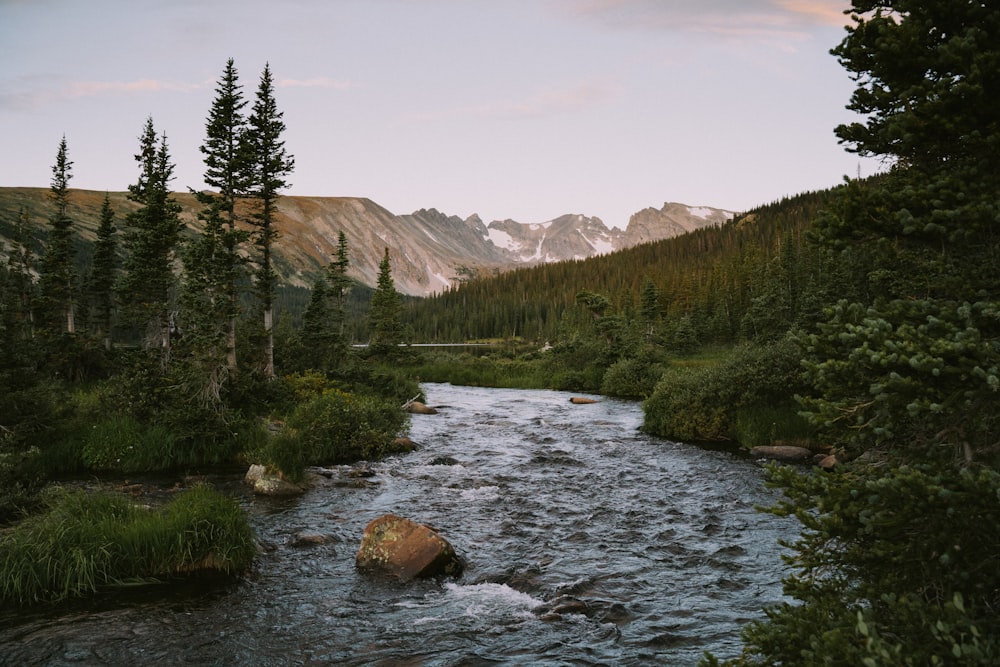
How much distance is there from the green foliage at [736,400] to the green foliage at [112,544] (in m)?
21.3

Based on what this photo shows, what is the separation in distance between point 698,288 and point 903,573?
11104 centimetres

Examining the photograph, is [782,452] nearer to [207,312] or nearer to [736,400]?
[736,400]

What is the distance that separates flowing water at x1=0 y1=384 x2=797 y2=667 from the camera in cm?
928

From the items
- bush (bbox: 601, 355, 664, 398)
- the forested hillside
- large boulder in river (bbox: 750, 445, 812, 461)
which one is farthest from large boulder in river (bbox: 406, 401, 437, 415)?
the forested hillside

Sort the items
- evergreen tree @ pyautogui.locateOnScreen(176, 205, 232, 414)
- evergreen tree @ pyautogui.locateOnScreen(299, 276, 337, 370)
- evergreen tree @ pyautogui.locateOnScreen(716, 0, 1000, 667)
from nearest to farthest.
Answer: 1. evergreen tree @ pyautogui.locateOnScreen(716, 0, 1000, 667)
2. evergreen tree @ pyautogui.locateOnScreen(176, 205, 232, 414)
3. evergreen tree @ pyautogui.locateOnScreen(299, 276, 337, 370)

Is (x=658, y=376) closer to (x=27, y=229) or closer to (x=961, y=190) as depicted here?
(x=961, y=190)

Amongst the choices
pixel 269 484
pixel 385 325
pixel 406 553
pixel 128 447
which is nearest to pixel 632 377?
pixel 385 325

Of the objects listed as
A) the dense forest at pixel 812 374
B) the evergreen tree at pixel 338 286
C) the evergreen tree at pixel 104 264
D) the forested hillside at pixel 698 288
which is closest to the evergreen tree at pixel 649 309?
the forested hillside at pixel 698 288

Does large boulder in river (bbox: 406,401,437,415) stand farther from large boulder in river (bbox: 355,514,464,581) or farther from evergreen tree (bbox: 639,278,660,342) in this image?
evergreen tree (bbox: 639,278,660,342)

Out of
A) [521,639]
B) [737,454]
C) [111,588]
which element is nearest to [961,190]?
[521,639]

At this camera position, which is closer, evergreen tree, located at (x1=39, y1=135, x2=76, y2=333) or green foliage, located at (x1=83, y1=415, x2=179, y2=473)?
green foliage, located at (x1=83, y1=415, x2=179, y2=473)

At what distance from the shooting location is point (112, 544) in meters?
11.3

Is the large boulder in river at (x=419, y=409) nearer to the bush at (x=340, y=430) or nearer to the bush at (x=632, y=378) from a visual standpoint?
the bush at (x=340, y=430)

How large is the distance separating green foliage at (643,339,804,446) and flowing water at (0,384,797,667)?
5.66m
